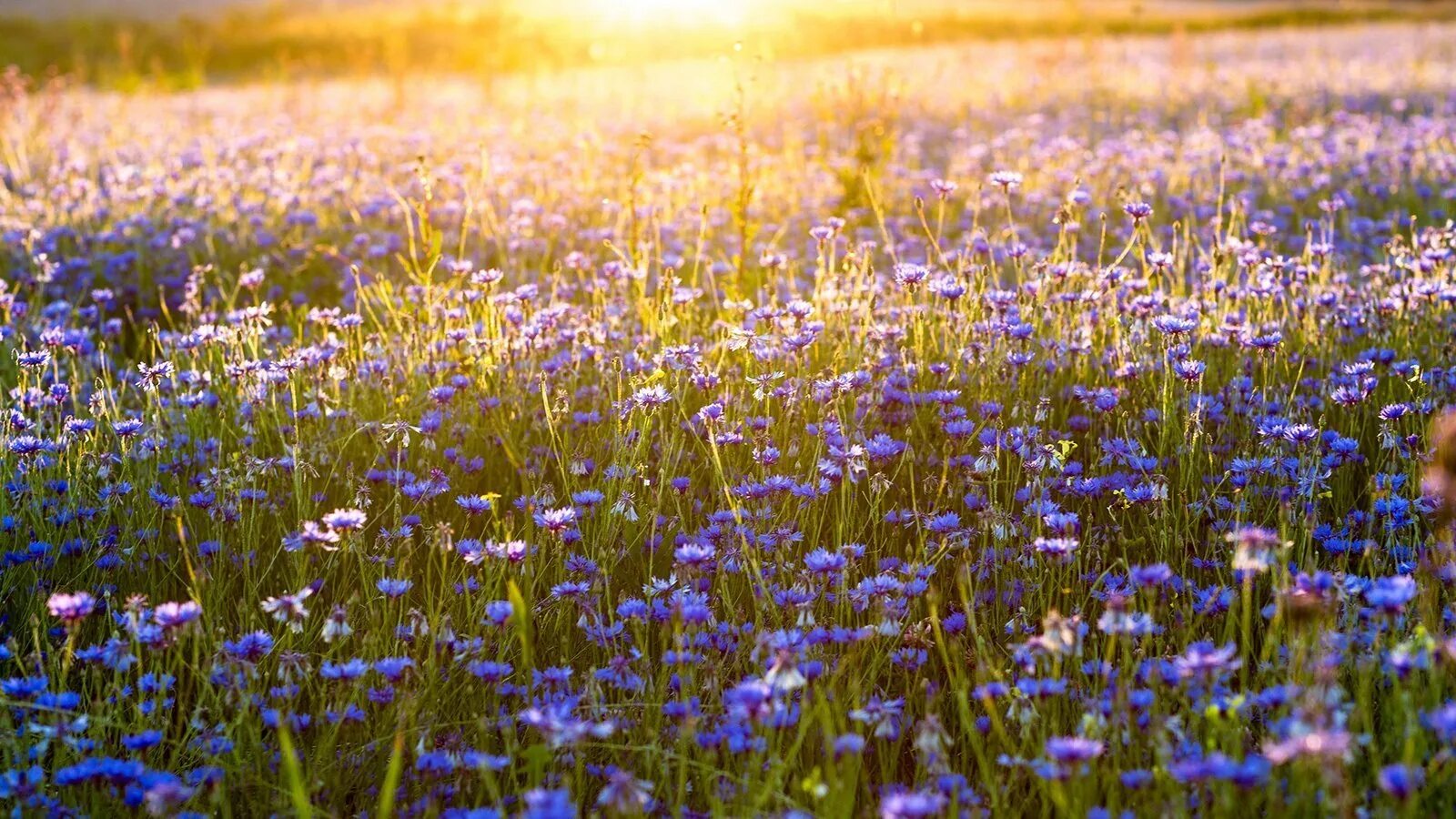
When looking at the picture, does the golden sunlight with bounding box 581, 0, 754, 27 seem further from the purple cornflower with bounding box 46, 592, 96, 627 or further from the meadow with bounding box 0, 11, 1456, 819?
the purple cornflower with bounding box 46, 592, 96, 627

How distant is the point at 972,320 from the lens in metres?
4.18

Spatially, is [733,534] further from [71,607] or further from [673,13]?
[673,13]

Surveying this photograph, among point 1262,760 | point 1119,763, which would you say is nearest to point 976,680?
point 1119,763

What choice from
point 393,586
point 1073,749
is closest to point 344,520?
point 393,586

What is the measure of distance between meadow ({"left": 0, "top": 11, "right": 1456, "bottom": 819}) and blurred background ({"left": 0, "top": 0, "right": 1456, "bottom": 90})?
12.7m

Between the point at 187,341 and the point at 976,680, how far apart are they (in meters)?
2.61

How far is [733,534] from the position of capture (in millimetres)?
3217

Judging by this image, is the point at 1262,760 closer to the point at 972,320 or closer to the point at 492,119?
the point at 972,320

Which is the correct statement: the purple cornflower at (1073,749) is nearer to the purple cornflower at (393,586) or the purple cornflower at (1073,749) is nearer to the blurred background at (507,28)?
the purple cornflower at (393,586)

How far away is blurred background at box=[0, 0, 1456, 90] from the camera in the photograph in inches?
873

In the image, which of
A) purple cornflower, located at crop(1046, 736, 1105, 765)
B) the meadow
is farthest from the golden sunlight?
purple cornflower, located at crop(1046, 736, 1105, 765)

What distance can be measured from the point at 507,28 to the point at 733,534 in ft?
88.1

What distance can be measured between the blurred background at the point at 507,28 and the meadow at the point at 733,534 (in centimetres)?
1266

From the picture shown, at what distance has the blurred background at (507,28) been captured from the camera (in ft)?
72.7
